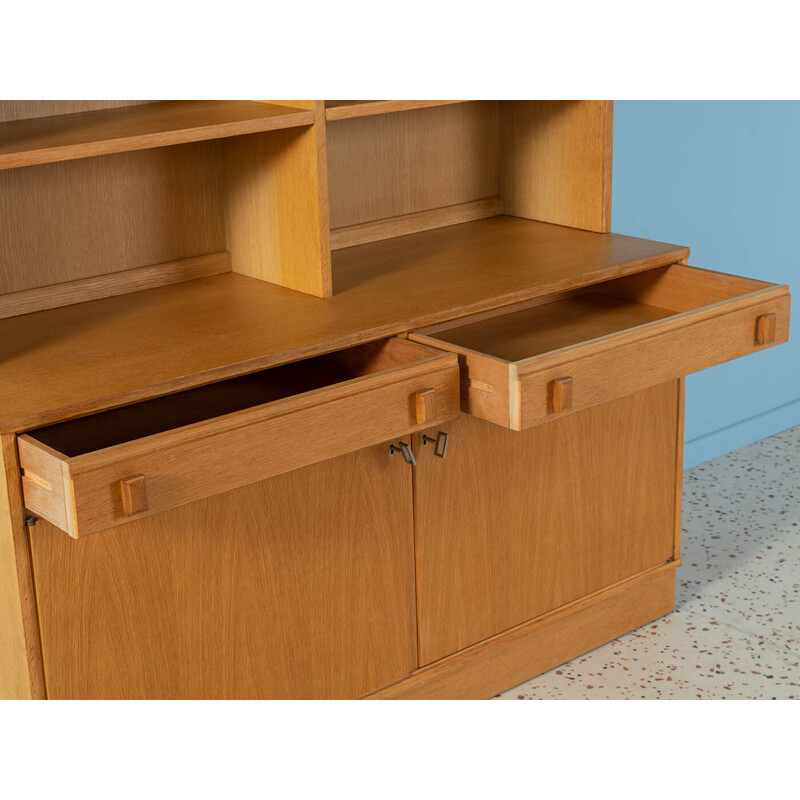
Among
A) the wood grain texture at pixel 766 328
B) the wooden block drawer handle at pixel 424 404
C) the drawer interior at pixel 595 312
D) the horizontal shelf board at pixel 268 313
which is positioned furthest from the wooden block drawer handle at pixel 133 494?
the wood grain texture at pixel 766 328

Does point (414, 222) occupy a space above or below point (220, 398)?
above

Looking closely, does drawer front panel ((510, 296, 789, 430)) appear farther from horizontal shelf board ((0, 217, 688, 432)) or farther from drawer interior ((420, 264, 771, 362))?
horizontal shelf board ((0, 217, 688, 432))

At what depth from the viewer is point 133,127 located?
205 centimetres

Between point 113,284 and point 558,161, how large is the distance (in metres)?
1.02

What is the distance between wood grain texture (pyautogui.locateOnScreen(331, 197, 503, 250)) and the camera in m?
2.61

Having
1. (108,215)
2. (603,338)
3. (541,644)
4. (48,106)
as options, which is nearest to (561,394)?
(603,338)

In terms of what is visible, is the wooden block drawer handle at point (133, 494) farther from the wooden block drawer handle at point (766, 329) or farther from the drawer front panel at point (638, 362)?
the wooden block drawer handle at point (766, 329)

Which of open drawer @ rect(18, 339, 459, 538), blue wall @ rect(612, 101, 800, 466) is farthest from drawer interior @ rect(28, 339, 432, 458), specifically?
blue wall @ rect(612, 101, 800, 466)

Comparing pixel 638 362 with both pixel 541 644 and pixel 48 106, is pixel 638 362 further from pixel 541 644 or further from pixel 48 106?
pixel 48 106

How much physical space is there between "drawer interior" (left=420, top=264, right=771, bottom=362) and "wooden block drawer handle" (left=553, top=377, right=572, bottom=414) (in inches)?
11.1

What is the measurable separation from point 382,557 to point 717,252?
172 centimetres

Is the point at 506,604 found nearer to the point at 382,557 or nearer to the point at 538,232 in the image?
the point at 382,557
